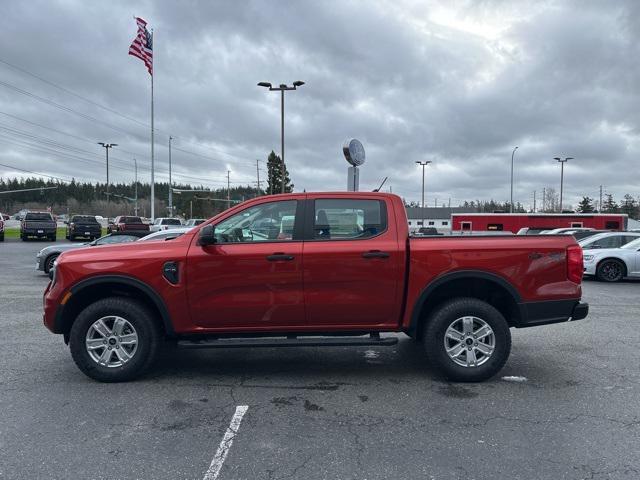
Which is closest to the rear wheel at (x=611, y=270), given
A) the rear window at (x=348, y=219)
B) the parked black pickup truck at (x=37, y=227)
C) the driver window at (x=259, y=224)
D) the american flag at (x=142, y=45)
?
the rear window at (x=348, y=219)

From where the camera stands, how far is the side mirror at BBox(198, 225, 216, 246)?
4691mm

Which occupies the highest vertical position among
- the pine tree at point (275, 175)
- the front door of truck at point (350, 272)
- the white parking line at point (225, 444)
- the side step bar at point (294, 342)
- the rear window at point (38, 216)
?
the pine tree at point (275, 175)

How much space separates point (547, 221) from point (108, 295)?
39.2m

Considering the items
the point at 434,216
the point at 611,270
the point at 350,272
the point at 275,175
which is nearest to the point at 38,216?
the point at 611,270

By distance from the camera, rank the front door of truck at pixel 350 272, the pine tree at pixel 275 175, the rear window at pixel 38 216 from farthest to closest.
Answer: the pine tree at pixel 275 175, the rear window at pixel 38 216, the front door of truck at pixel 350 272

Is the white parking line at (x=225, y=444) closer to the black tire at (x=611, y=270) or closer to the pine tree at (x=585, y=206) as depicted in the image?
the black tire at (x=611, y=270)

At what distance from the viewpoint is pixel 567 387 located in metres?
4.84

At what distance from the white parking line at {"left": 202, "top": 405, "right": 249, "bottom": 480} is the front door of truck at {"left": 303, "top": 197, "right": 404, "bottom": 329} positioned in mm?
1121

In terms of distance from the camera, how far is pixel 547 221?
38.8 metres

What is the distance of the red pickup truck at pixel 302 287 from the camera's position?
15.7 feet

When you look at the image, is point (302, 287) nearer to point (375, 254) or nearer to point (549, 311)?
point (375, 254)

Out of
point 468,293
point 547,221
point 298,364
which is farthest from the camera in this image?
point 547,221

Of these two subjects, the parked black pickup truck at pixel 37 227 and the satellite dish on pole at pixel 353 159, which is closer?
the satellite dish on pole at pixel 353 159

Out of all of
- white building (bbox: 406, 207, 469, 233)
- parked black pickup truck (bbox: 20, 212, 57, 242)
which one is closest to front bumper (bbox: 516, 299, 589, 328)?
parked black pickup truck (bbox: 20, 212, 57, 242)
